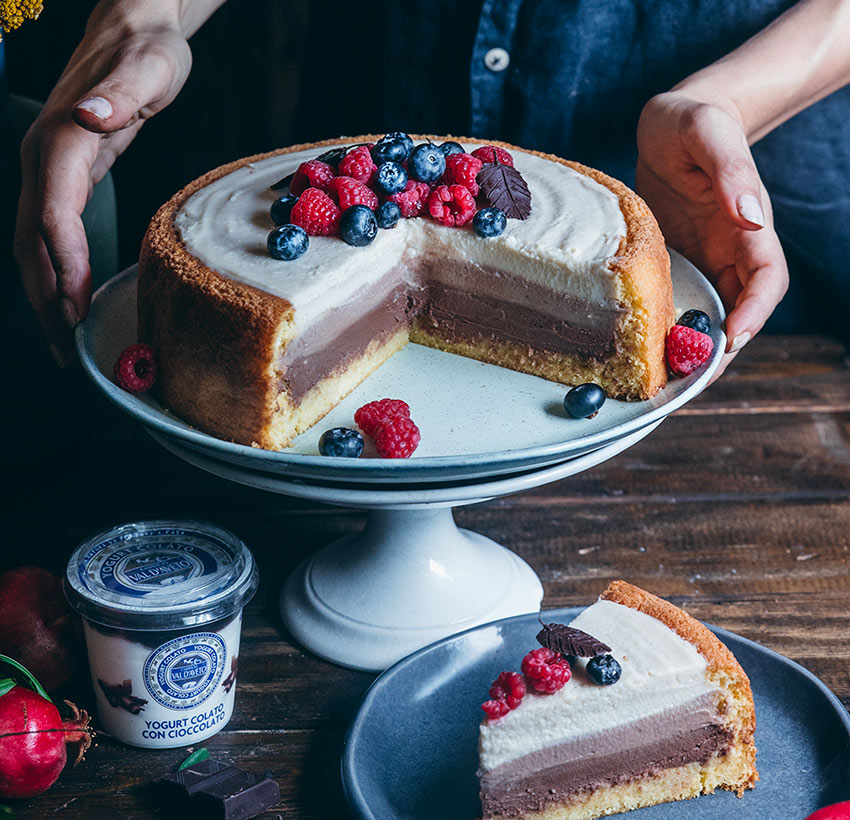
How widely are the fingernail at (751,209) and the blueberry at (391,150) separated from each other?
72cm

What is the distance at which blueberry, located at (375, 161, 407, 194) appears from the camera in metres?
2.16

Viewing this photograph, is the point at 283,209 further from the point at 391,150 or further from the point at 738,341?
the point at 738,341

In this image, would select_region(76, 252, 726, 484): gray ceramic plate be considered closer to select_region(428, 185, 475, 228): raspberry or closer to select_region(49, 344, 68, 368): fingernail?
select_region(49, 344, 68, 368): fingernail

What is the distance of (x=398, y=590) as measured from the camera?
2.17 m

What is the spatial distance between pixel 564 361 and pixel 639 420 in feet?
1.49

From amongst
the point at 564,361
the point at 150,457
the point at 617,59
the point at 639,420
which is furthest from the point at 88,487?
the point at 617,59

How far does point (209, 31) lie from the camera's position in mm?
4496

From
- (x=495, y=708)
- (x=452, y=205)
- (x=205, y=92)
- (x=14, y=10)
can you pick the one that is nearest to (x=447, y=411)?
(x=452, y=205)

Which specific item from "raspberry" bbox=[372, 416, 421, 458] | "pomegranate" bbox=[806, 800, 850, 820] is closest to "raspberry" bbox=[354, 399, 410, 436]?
"raspberry" bbox=[372, 416, 421, 458]

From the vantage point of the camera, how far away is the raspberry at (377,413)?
1921 mm

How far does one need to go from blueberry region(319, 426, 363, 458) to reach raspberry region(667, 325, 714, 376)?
0.68 m

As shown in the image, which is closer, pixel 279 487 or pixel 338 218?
pixel 279 487

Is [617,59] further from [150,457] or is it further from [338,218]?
[150,457]

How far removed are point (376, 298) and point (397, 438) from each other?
0.53m
